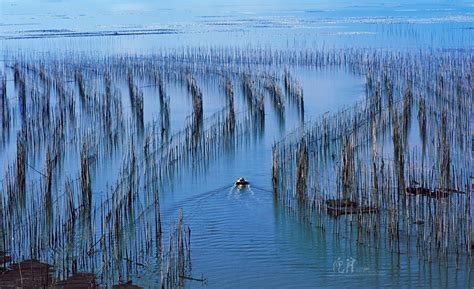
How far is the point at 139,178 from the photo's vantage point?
9.30 metres

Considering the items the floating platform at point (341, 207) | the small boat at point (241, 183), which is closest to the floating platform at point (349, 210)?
the floating platform at point (341, 207)

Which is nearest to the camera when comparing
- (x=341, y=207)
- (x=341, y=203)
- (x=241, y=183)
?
(x=341, y=207)

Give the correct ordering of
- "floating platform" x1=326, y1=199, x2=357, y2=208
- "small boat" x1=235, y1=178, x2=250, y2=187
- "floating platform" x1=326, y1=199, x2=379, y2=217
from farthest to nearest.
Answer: "small boat" x1=235, y1=178, x2=250, y2=187, "floating platform" x1=326, y1=199, x2=357, y2=208, "floating platform" x1=326, y1=199, x2=379, y2=217

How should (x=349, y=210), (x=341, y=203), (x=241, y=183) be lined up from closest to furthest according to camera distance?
(x=349, y=210) → (x=341, y=203) → (x=241, y=183)

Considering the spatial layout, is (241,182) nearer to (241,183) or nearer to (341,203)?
(241,183)

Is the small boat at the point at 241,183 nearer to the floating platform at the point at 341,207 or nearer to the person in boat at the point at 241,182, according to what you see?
the person in boat at the point at 241,182

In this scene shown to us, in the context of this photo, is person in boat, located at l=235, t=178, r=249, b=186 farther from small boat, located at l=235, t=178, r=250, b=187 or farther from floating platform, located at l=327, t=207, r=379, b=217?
floating platform, located at l=327, t=207, r=379, b=217

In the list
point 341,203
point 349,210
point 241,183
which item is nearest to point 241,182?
point 241,183

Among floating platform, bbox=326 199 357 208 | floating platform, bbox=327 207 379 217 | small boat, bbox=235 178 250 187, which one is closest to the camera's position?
floating platform, bbox=327 207 379 217

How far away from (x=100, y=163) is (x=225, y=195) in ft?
7.40

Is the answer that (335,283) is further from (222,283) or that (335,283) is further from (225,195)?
(225,195)

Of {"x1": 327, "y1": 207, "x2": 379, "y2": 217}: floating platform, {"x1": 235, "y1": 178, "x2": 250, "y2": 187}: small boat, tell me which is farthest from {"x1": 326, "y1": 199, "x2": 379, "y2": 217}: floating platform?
{"x1": 235, "y1": 178, "x2": 250, "y2": 187}: small boat

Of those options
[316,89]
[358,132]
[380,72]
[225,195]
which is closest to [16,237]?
[225,195]

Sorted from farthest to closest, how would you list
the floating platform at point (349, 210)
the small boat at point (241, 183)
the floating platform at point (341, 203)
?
the small boat at point (241, 183), the floating platform at point (341, 203), the floating platform at point (349, 210)
